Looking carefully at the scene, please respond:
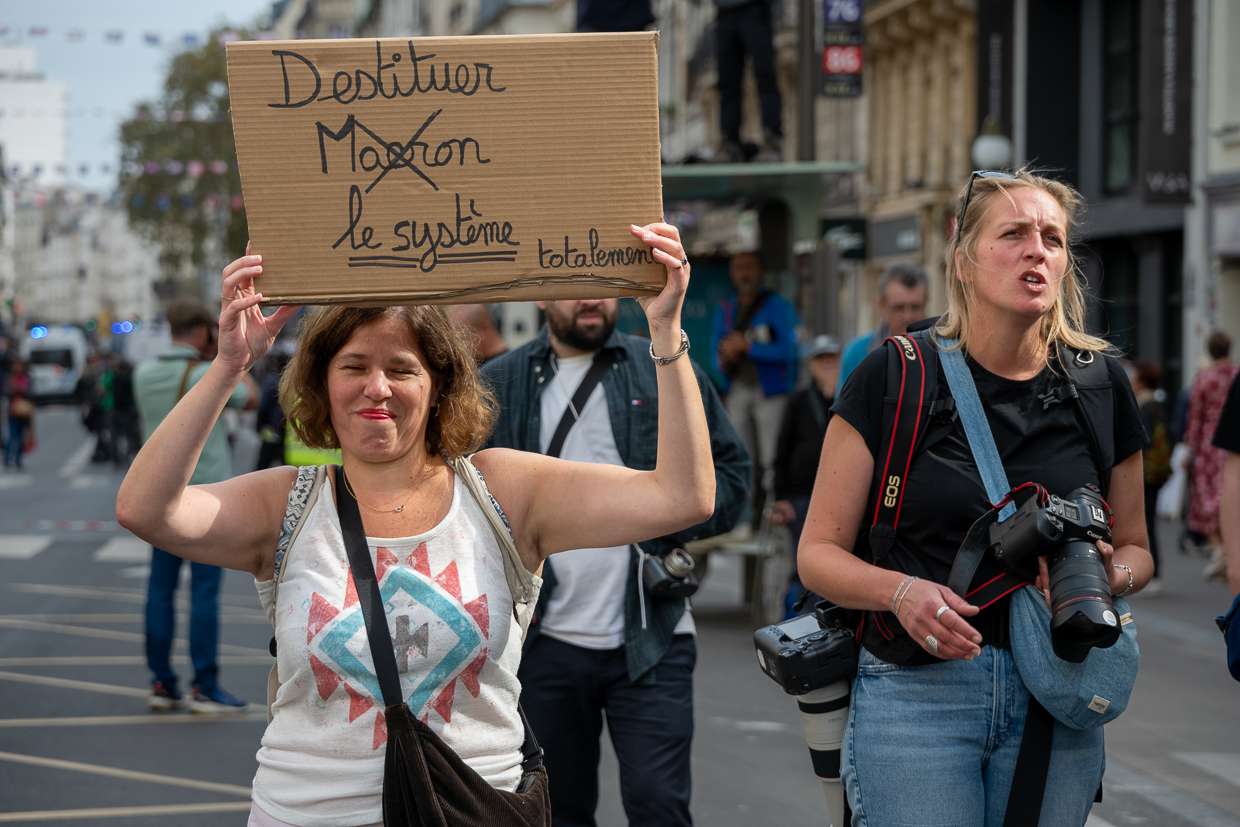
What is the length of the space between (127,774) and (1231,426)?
15.5ft

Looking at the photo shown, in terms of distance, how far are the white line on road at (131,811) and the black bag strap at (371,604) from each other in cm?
401

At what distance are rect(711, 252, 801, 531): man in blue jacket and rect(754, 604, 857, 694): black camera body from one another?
762 cm

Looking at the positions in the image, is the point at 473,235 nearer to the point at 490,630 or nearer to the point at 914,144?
the point at 490,630

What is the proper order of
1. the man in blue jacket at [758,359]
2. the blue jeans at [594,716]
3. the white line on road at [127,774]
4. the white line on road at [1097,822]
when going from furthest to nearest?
1. the man in blue jacket at [758,359]
2. the white line on road at [127,774]
3. the white line on road at [1097,822]
4. the blue jeans at [594,716]

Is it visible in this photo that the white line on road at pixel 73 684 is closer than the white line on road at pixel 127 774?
Answer: No

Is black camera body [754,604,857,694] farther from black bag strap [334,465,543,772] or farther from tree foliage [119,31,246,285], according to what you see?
tree foliage [119,31,246,285]

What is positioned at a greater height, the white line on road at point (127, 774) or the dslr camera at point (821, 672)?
the dslr camera at point (821, 672)

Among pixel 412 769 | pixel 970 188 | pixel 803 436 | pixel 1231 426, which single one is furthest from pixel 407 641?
pixel 803 436

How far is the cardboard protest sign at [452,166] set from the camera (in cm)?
317

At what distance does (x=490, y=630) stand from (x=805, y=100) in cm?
1232

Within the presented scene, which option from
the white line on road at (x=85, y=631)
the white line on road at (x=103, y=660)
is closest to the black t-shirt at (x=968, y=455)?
the white line on road at (x=103, y=660)

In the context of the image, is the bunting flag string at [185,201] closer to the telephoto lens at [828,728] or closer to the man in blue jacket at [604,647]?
the man in blue jacket at [604,647]

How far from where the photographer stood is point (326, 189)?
10.5ft

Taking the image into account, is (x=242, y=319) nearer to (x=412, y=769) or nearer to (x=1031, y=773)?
(x=412, y=769)
